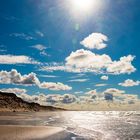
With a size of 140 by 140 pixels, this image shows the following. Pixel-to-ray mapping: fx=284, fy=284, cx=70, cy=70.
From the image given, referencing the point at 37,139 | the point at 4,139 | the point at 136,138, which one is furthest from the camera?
the point at 136,138

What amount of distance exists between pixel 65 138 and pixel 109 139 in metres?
5.92

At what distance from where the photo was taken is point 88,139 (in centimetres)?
3741

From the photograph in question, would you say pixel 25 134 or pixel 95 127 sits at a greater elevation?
pixel 95 127

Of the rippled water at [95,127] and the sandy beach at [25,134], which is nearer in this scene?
the sandy beach at [25,134]

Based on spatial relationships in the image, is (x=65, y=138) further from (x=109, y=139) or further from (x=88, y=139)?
(x=109, y=139)

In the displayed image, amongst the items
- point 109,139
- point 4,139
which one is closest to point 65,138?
point 109,139

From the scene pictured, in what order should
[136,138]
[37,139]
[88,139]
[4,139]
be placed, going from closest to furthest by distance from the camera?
[4,139], [37,139], [88,139], [136,138]

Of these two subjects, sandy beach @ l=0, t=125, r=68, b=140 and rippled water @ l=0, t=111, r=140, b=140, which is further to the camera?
rippled water @ l=0, t=111, r=140, b=140

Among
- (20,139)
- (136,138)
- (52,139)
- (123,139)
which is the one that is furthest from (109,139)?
(20,139)

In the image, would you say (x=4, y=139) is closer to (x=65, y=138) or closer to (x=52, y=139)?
(x=52, y=139)

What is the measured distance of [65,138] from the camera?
37.9 metres

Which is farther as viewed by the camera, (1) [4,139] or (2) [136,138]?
(2) [136,138]

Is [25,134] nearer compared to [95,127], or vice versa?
[25,134]

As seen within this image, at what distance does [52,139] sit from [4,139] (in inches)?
292
